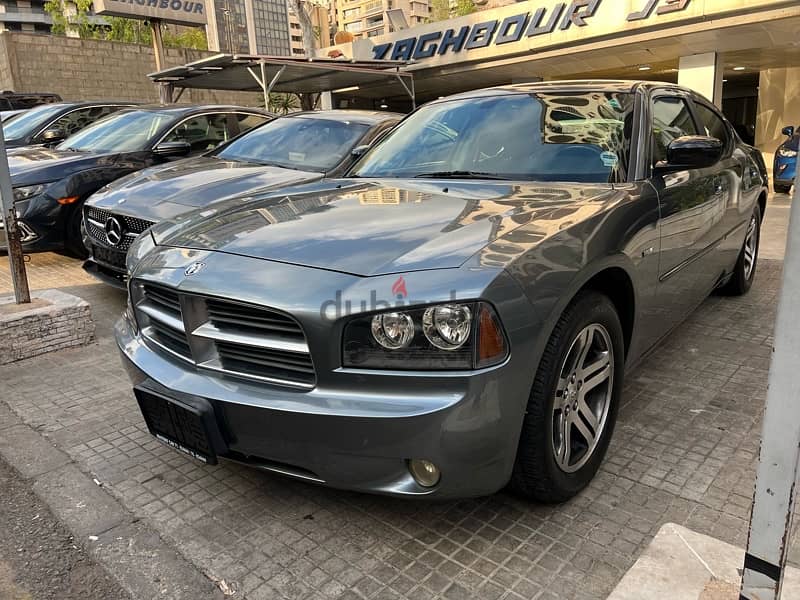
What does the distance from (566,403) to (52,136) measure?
323 inches

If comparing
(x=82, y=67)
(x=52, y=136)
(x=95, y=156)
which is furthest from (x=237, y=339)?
(x=82, y=67)

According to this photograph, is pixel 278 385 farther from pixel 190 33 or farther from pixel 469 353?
pixel 190 33

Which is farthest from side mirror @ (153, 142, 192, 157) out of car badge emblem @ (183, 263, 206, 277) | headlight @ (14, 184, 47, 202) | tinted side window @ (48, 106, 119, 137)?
car badge emblem @ (183, 263, 206, 277)

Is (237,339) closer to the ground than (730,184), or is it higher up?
closer to the ground

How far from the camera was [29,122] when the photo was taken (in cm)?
952

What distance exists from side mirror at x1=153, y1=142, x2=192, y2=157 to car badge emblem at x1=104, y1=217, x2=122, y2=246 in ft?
6.34

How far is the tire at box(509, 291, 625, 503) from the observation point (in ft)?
7.27

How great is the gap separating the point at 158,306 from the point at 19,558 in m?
1.04

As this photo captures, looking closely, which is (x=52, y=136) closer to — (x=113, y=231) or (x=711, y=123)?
(x=113, y=231)

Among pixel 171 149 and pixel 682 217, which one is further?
pixel 171 149

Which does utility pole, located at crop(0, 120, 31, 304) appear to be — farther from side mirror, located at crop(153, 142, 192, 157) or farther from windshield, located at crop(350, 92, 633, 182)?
side mirror, located at crop(153, 142, 192, 157)

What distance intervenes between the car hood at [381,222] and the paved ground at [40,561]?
122 cm

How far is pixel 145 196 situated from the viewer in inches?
198

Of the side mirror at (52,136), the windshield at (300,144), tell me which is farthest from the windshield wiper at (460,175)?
the side mirror at (52,136)
